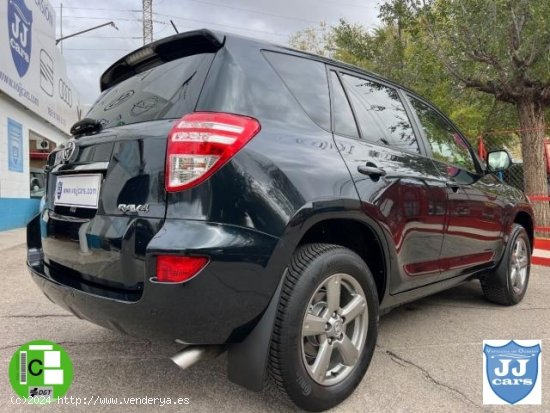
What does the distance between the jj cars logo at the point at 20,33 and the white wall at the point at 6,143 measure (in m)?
0.89

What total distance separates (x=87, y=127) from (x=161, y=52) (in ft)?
1.87

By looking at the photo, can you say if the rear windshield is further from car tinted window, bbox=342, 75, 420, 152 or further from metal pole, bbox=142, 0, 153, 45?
metal pole, bbox=142, 0, 153, 45

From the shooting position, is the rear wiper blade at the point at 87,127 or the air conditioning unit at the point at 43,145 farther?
the air conditioning unit at the point at 43,145

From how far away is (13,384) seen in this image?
2.65 metres

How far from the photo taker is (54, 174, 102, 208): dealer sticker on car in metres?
2.30

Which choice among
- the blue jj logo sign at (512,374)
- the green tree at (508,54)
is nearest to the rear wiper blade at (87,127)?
the blue jj logo sign at (512,374)

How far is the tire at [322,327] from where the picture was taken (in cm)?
215

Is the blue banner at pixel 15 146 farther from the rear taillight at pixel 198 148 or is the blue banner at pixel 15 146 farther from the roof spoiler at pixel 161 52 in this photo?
the rear taillight at pixel 198 148

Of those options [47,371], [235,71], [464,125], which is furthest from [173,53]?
[464,125]

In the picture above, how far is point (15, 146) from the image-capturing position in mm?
11250

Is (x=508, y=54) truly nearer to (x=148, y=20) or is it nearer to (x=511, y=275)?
(x=511, y=275)

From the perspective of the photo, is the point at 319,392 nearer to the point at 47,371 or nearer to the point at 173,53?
the point at 47,371

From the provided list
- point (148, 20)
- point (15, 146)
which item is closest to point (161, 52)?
point (15, 146)

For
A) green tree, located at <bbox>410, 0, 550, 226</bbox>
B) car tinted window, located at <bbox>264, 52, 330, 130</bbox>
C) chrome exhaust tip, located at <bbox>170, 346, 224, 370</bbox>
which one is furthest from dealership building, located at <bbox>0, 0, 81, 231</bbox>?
green tree, located at <bbox>410, 0, 550, 226</bbox>
